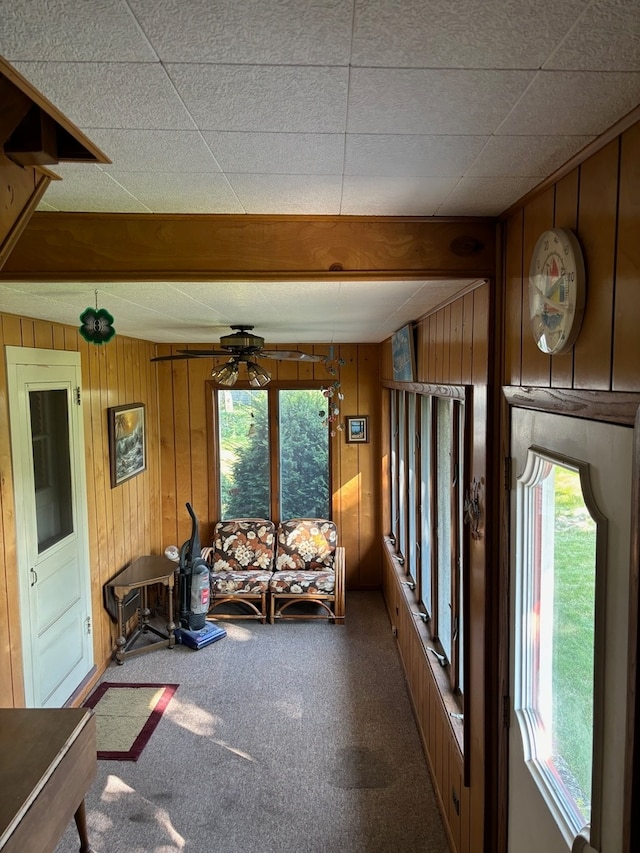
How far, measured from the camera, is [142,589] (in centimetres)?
477

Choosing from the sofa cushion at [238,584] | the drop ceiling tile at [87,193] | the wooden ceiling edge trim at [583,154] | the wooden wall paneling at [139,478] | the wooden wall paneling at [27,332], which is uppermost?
the drop ceiling tile at [87,193]

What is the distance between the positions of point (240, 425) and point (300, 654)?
89.6 inches

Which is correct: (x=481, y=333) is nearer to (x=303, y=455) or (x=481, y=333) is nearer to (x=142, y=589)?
(x=303, y=455)

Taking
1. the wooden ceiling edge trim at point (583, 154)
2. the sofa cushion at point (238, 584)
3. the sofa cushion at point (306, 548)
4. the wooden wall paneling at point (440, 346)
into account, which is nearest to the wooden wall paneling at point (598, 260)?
the wooden ceiling edge trim at point (583, 154)

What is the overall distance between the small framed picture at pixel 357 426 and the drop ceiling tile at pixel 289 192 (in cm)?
403

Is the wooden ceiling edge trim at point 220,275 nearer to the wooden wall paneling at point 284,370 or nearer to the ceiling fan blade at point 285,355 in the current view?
the ceiling fan blade at point 285,355

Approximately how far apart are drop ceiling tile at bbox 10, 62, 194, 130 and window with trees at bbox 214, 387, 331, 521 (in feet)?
14.7

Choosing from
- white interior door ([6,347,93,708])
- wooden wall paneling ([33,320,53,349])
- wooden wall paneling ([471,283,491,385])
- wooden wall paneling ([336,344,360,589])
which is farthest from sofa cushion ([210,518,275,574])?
wooden wall paneling ([471,283,491,385])

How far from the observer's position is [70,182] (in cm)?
136

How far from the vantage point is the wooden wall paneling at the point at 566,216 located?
1238mm

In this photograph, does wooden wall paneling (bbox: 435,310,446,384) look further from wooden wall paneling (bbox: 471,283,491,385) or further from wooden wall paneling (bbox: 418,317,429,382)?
wooden wall paneling (bbox: 471,283,491,385)

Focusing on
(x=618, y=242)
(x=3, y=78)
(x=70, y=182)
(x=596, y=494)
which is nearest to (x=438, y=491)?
(x=596, y=494)

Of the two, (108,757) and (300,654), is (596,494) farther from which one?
(300,654)

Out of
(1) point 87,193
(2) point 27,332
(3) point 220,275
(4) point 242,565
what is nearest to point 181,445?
(4) point 242,565
